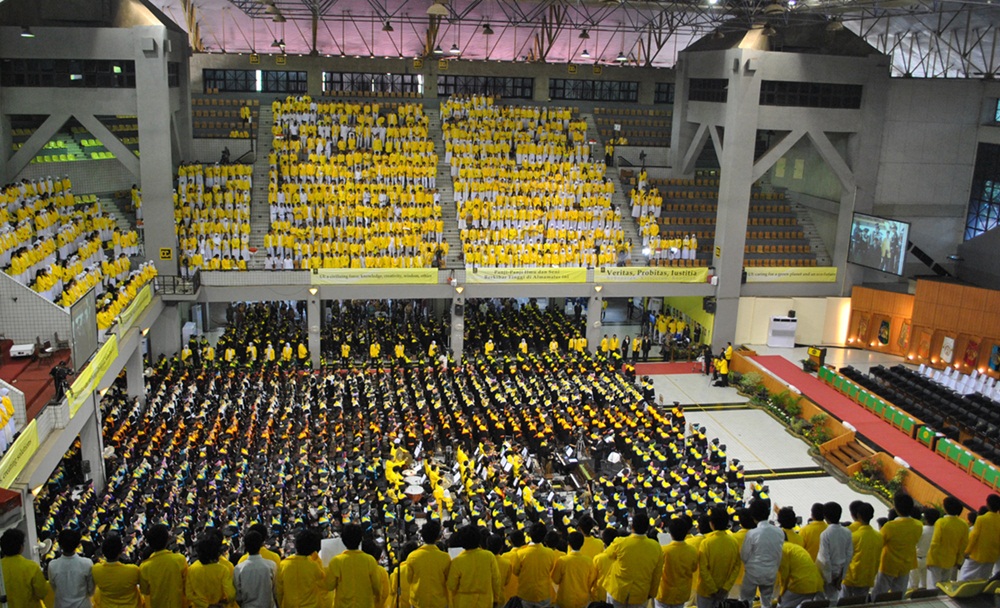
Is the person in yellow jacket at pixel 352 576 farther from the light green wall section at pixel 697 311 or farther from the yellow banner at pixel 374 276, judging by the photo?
the light green wall section at pixel 697 311

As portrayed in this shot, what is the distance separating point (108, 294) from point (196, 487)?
7.11 m

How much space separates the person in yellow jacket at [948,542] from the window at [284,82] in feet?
115

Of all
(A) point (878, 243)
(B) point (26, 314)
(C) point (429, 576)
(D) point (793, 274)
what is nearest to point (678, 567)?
(C) point (429, 576)

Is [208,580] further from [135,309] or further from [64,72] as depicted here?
[64,72]

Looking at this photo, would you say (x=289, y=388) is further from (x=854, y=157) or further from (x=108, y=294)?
(x=854, y=157)

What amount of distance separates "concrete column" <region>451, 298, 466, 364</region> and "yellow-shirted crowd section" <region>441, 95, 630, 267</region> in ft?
5.12

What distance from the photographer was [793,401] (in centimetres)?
2583

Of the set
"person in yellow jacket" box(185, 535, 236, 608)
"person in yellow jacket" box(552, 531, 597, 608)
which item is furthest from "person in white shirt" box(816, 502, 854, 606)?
"person in yellow jacket" box(185, 535, 236, 608)

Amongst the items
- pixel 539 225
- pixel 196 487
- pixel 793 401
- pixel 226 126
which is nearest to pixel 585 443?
pixel 793 401

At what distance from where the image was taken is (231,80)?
39.2 m

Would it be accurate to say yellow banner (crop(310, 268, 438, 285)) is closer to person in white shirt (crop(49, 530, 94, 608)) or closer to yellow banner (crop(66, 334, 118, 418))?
yellow banner (crop(66, 334, 118, 418))

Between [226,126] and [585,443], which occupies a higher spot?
[226,126]

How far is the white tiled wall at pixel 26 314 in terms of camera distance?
18688 mm

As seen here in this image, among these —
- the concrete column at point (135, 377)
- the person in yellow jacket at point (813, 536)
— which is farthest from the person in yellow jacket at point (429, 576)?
the concrete column at point (135, 377)
